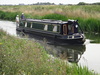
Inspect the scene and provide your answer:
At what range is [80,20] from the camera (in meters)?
20.8

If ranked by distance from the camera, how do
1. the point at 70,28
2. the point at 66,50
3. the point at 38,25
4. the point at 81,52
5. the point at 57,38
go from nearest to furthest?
the point at 81,52, the point at 66,50, the point at 70,28, the point at 57,38, the point at 38,25

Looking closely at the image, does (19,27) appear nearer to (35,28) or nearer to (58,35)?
(35,28)

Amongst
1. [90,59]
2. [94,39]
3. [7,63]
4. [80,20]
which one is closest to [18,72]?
[7,63]

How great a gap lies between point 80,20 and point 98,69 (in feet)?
38.6

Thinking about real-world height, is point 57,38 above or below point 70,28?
below

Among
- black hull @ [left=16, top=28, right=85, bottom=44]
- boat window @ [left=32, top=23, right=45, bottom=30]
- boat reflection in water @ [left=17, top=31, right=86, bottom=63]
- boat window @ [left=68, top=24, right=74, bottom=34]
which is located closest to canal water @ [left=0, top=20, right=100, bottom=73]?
boat reflection in water @ [left=17, top=31, right=86, bottom=63]

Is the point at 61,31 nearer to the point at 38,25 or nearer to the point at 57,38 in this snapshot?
the point at 57,38

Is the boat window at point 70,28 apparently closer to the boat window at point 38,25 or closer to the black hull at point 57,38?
the black hull at point 57,38

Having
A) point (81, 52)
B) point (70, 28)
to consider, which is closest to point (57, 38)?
point (70, 28)

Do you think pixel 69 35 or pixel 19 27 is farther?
pixel 19 27

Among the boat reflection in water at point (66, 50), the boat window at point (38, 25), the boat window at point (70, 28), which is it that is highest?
the boat window at point (70, 28)

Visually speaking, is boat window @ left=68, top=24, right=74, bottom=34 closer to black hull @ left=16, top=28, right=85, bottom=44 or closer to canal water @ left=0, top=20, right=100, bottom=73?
black hull @ left=16, top=28, right=85, bottom=44

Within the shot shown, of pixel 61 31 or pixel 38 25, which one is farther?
pixel 38 25

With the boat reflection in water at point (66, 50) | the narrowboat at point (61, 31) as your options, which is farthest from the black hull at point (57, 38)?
the boat reflection in water at point (66, 50)
